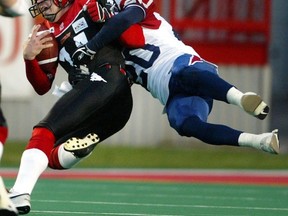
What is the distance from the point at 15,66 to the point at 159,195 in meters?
5.70

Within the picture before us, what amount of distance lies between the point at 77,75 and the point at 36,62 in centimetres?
29

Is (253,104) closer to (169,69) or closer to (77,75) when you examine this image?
(169,69)

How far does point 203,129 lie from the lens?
8.27m

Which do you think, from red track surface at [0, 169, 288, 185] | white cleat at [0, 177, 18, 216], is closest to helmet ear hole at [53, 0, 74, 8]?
white cleat at [0, 177, 18, 216]

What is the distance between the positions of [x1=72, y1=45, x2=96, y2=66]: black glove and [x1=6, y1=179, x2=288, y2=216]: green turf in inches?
41.7

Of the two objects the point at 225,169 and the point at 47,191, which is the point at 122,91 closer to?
the point at 47,191

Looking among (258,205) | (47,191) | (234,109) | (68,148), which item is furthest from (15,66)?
(68,148)

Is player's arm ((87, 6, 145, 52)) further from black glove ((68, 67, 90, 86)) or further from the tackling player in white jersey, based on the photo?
black glove ((68, 67, 90, 86))

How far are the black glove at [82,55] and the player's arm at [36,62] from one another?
0.18 m

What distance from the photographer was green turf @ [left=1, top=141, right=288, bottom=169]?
15.0 meters

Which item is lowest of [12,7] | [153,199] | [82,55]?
[153,199]

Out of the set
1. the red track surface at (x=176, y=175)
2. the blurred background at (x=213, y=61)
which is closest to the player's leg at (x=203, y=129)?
the red track surface at (x=176, y=175)

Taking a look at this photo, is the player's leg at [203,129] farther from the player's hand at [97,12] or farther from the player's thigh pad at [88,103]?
the player's hand at [97,12]

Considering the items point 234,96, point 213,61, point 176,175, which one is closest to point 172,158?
point 213,61
